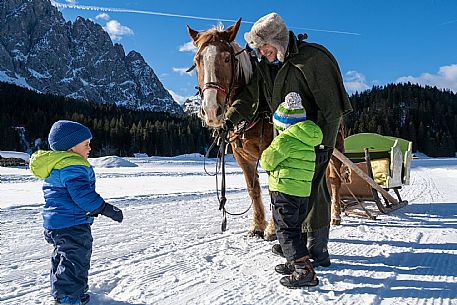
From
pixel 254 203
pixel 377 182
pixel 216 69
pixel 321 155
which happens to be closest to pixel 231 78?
pixel 216 69

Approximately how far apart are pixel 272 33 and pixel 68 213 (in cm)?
223

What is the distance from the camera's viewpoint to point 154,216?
19.7 ft

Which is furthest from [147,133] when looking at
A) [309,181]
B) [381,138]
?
[309,181]

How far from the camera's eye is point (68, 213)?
8.26 ft

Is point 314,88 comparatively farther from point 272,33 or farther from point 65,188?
point 65,188

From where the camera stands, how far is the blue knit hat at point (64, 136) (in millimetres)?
2592

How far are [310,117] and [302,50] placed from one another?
2.03ft

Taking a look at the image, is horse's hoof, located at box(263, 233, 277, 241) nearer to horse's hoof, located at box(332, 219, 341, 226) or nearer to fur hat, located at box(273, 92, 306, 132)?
horse's hoof, located at box(332, 219, 341, 226)

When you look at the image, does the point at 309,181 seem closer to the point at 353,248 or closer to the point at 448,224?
the point at 353,248

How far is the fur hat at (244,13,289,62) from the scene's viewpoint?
10.8 ft

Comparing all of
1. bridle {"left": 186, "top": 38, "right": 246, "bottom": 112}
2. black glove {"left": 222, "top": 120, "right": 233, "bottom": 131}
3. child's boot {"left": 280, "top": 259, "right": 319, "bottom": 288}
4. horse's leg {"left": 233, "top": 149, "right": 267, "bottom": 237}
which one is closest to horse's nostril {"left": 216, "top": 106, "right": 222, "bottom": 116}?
bridle {"left": 186, "top": 38, "right": 246, "bottom": 112}

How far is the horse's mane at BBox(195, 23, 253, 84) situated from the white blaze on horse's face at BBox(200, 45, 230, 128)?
0.20 meters

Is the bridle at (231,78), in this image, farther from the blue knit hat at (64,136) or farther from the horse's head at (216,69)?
the blue knit hat at (64,136)

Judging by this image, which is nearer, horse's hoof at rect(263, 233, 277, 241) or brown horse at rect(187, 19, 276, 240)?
brown horse at rect(187, 19, 276, 240)
